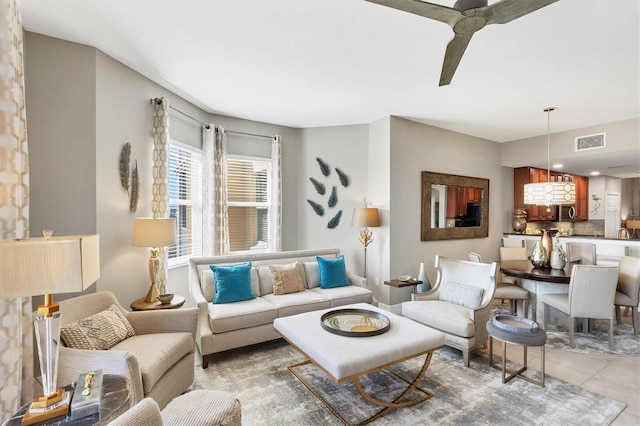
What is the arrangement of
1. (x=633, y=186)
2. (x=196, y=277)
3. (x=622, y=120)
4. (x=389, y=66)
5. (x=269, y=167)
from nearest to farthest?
(x=389, y=66) < (x=196, y=277) < (x=622, y=120) < (x=269, y=167) < (x=633, y=186)

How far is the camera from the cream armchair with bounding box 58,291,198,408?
5.98 ft

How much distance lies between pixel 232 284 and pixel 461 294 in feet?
8.41

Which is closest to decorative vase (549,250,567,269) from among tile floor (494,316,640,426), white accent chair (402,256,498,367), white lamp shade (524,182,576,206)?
white lamp shade (524,182,576,206)

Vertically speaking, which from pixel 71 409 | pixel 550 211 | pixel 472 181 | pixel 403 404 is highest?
pixel 472 181

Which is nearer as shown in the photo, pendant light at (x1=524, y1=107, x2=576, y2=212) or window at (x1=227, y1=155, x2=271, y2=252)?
pendant light at (x1=524, y1=107, x2=576, y2=212)

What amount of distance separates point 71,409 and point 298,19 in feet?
8.89

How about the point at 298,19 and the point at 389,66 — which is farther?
the point at 389,66

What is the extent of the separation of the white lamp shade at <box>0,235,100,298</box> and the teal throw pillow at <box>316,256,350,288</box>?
9.76 feet

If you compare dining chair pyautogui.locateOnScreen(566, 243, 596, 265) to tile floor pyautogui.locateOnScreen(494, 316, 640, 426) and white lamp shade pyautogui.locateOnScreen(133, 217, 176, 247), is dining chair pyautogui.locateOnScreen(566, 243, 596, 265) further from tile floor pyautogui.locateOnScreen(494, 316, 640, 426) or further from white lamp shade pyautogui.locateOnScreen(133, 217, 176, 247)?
white lamp shade pyautogui.locateOnScreen(133, 217, 176, 247)

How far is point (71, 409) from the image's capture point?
1.41 metres

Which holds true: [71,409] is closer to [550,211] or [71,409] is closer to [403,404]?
[403,404]

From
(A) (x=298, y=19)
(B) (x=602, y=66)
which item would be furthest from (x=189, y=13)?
(B) (x=602, y=66)

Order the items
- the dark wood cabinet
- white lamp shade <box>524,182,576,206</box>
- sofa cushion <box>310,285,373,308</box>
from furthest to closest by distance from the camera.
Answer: the dark wood cabinet → white lamp shade <box>524,182,576,206</box> → sofa cushion <box>310,285,373,308</box>

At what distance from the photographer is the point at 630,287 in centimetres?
359
